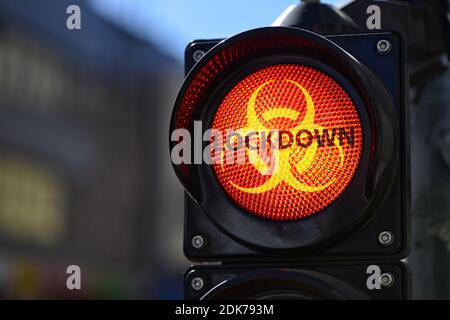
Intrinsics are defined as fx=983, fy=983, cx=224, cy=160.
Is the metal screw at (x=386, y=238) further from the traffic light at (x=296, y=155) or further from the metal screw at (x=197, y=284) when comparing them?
the metal screw at (x=197, y=284)

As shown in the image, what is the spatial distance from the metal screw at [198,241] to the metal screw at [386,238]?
306mm

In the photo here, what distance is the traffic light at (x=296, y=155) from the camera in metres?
1.54

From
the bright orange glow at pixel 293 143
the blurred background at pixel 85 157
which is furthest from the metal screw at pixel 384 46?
the blurred background at pixel 85 157

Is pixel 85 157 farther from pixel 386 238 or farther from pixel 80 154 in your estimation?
pixel 386 238

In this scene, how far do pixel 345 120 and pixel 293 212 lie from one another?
0.17 meters

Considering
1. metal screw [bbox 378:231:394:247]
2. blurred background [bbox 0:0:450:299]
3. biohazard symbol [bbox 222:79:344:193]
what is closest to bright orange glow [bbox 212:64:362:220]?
biohazard symbol [bbox 222:79:344:193]

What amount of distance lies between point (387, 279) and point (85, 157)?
117 feet

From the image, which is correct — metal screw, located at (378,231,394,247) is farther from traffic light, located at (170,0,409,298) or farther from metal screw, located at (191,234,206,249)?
metal screw, located at (191,234,206,249)

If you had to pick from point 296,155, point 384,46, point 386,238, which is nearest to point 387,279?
point 386,238

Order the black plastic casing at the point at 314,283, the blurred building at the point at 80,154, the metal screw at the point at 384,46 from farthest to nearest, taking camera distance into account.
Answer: the blurred building at the point at 80,154 < the metal screw at the point at 384,46 < the black plastic casing at the point at 314,283

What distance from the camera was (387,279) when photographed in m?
1.56

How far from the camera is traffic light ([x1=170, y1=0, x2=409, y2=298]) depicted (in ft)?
5.07

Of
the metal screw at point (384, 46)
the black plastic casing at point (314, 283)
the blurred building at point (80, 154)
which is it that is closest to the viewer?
the black plastic casing at point (314, 283)
